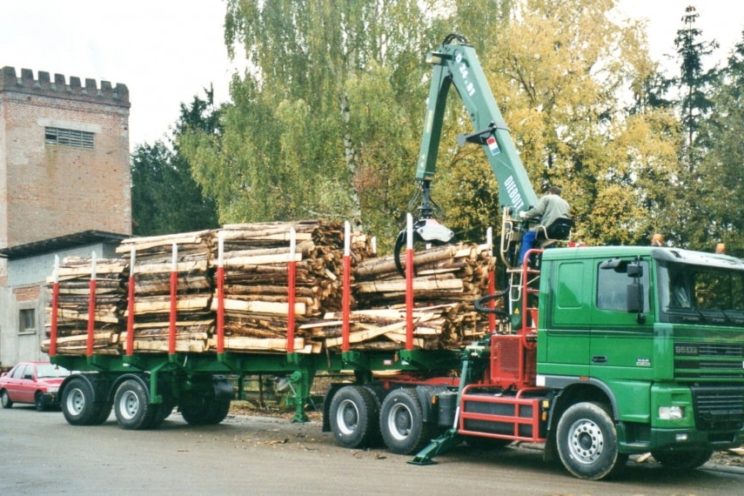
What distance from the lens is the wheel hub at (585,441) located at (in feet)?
41.1

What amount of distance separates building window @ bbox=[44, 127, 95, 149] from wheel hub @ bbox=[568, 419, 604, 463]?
3980 centimetres

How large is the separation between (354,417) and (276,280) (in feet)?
8.83

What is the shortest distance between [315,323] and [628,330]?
229 inches

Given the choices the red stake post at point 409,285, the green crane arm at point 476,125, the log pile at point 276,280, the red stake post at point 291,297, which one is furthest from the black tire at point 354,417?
the green crane arm at point 476,125

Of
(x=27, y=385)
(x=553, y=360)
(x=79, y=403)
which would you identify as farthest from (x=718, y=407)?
(x=27, y=385)

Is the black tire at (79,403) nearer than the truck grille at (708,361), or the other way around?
the truck grille at (708,361)

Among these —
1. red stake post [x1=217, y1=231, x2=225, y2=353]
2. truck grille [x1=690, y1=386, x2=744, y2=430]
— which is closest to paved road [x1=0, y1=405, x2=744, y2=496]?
truck grille [x1=690, y1=386, x2=744, y2=430]

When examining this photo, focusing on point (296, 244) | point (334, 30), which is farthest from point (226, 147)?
point (296, 244)

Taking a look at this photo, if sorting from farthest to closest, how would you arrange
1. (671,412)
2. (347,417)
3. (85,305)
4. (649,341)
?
(85,305)
(347,417)
(649,341)
(671,412)

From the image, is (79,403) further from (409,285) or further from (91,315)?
(409,285)

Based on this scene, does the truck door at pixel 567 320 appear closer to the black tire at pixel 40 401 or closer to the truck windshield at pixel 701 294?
the truck windshield at pixel 701 294

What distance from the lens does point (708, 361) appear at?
1251cm

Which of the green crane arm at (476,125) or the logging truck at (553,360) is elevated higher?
the green crane arm at (476,125)

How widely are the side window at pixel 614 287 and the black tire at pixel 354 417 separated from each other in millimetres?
4501
